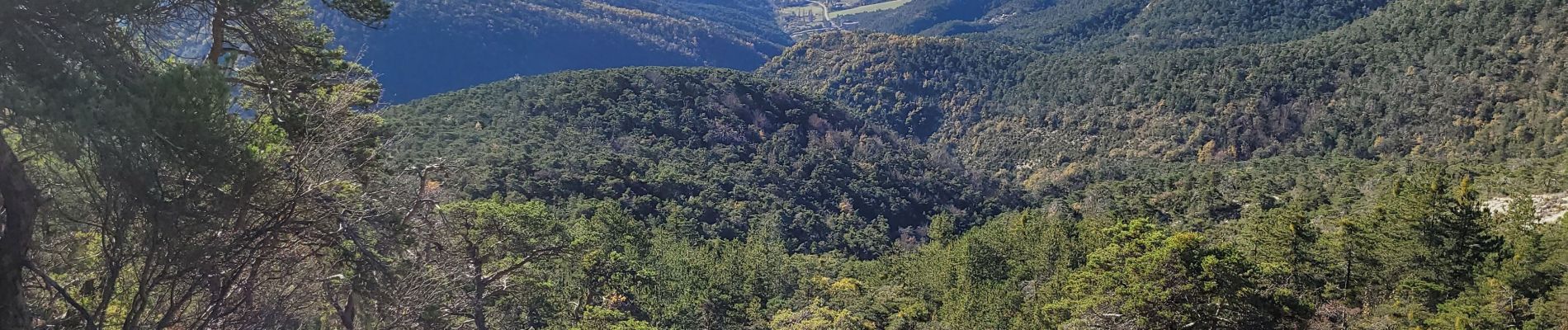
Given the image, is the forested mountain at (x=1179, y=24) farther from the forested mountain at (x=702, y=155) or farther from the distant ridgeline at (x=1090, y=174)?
the forested mountain at (x=702, y=155)

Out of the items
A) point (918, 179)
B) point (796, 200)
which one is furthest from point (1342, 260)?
point (918, 179)

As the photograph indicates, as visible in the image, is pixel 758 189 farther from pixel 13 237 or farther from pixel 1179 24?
pixel 1179 24

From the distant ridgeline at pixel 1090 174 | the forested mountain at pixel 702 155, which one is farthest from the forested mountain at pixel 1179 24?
the forested mountain at pixel 702 155

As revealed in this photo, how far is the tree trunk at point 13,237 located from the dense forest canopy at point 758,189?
2 centimetres

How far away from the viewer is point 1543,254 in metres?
19.6

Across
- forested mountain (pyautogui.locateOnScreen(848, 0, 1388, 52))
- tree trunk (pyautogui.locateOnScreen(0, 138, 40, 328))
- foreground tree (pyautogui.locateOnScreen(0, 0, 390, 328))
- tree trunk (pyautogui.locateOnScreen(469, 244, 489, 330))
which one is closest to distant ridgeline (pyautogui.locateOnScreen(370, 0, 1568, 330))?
forested mountain (pyautogui.locateOnScreen(848, 0, 1388, 52))

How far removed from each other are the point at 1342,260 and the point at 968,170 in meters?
68.5

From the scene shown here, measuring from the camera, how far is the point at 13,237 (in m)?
6.62

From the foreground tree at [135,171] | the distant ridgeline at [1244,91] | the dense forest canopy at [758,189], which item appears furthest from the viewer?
the distant ridgeline at [1244,91]

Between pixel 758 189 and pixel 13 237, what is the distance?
5946 cm

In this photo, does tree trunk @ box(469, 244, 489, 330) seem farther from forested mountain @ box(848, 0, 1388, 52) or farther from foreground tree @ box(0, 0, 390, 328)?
forested mountain @ box(848, 0, 1388, 52)

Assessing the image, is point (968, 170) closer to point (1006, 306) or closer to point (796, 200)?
point (796, 200)

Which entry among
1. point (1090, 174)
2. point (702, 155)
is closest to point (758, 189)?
point (702, 155)

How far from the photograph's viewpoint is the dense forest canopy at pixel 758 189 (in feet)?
24.4
